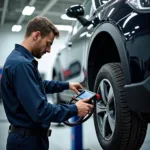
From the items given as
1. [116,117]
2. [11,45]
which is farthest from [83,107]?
[11,45]

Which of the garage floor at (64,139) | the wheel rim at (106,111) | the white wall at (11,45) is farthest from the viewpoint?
the white wall at (11,45)

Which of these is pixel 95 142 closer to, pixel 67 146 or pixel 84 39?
pixel 67 146

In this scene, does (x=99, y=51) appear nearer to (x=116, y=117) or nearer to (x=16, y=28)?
(x=116, y=117)

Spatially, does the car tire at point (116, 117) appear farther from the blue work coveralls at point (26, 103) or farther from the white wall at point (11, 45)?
the white wall at point (11, 45)

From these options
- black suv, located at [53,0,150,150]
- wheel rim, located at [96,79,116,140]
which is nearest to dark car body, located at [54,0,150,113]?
black suv, located at [53,0,150,150]

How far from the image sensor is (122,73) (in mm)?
1563

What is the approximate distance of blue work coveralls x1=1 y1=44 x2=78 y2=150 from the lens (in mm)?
1258

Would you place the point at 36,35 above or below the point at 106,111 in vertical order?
above

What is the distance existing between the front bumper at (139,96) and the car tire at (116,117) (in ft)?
0.37

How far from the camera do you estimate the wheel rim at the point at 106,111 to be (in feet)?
5.32

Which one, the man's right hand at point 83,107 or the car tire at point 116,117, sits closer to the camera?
the man's right hand at point 83,107

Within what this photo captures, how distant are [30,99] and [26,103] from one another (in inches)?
1.2

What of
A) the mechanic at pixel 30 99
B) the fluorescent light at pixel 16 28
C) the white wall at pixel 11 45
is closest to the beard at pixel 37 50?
the mechanic at pixel 30 99

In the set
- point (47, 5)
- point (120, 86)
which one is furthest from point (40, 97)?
point (47, 5)
